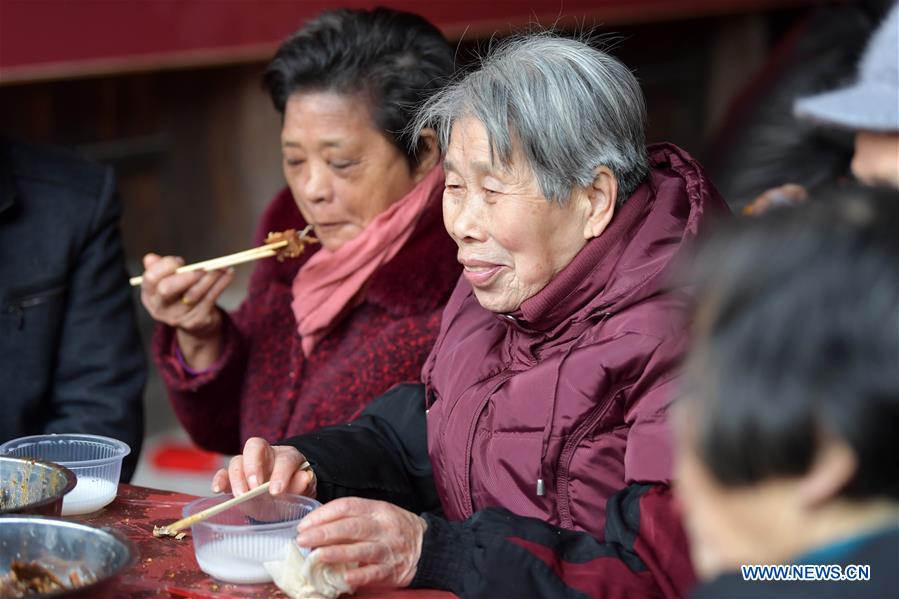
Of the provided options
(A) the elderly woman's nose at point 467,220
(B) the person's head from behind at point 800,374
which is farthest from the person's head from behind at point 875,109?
(B) the person's head from behind at point 800,374

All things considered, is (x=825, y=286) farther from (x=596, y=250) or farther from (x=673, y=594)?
(x=596, y=250)

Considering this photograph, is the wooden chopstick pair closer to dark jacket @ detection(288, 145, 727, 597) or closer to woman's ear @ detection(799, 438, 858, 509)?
dark jacket @ detection(288, 145, 727, 597)

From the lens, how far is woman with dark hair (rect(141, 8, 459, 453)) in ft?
7.92

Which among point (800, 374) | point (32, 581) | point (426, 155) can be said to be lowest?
point (32, 581)

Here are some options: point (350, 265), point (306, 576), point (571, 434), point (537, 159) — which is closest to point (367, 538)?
point (306, 576)

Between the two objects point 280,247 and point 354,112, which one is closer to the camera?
point 354,112

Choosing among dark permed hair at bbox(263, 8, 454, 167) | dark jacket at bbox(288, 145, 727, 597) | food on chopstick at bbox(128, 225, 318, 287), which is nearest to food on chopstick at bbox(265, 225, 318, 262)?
food on chopstick at bbox(128, 225, 318, 287)

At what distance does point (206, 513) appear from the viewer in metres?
1.66

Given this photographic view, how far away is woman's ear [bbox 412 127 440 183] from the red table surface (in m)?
0.88

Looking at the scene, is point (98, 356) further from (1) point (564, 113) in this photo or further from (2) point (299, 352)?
(1) point (564, 113)

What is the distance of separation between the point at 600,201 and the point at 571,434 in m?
0.38

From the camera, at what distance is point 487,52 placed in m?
2.03

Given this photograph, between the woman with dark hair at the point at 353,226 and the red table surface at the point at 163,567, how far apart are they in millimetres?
604

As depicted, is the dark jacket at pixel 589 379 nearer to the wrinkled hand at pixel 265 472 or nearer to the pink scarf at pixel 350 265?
the wrinkled hand at pixel 265 472
